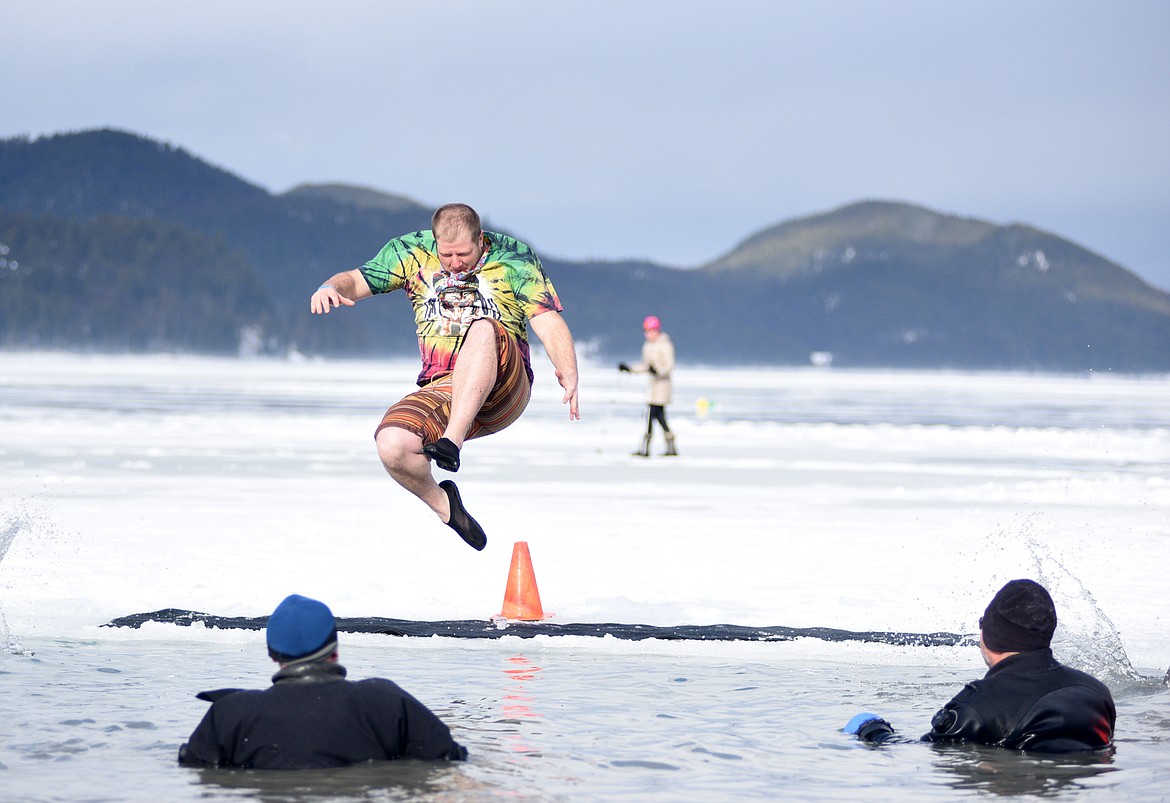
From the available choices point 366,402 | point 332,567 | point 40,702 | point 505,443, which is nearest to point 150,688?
point 40,702

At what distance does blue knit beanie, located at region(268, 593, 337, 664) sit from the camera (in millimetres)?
4195

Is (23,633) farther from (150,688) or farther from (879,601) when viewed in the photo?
(879,601)

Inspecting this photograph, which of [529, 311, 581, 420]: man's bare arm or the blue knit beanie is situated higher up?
[529, 311, 581, 420]: man's bare arm

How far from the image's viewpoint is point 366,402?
36.7 metres

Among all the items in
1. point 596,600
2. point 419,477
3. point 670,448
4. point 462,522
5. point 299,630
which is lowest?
point 596,600

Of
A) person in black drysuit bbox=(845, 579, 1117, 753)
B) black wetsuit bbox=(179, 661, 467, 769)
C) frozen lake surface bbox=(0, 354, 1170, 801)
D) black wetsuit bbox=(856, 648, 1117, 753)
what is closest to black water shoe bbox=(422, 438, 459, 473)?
frozen lake surface bbox=(0, 354, 1170, 801)

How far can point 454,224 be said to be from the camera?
658 cm

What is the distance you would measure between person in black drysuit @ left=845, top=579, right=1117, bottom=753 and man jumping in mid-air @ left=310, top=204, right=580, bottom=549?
2.20 metres

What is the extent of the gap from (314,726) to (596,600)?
3736 mm

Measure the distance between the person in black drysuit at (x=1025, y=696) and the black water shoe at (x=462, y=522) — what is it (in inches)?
83.7

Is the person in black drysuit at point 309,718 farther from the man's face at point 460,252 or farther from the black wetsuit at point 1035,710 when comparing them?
the man's face at point 460,252

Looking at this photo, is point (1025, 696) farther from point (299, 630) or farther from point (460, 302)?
point (460, 302)

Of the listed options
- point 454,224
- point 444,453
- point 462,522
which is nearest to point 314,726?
point 444,453

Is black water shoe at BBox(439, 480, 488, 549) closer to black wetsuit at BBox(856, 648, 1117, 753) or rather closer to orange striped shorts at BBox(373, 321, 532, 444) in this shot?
orange striped shorts at BBox(373, 321, 532, 444)
